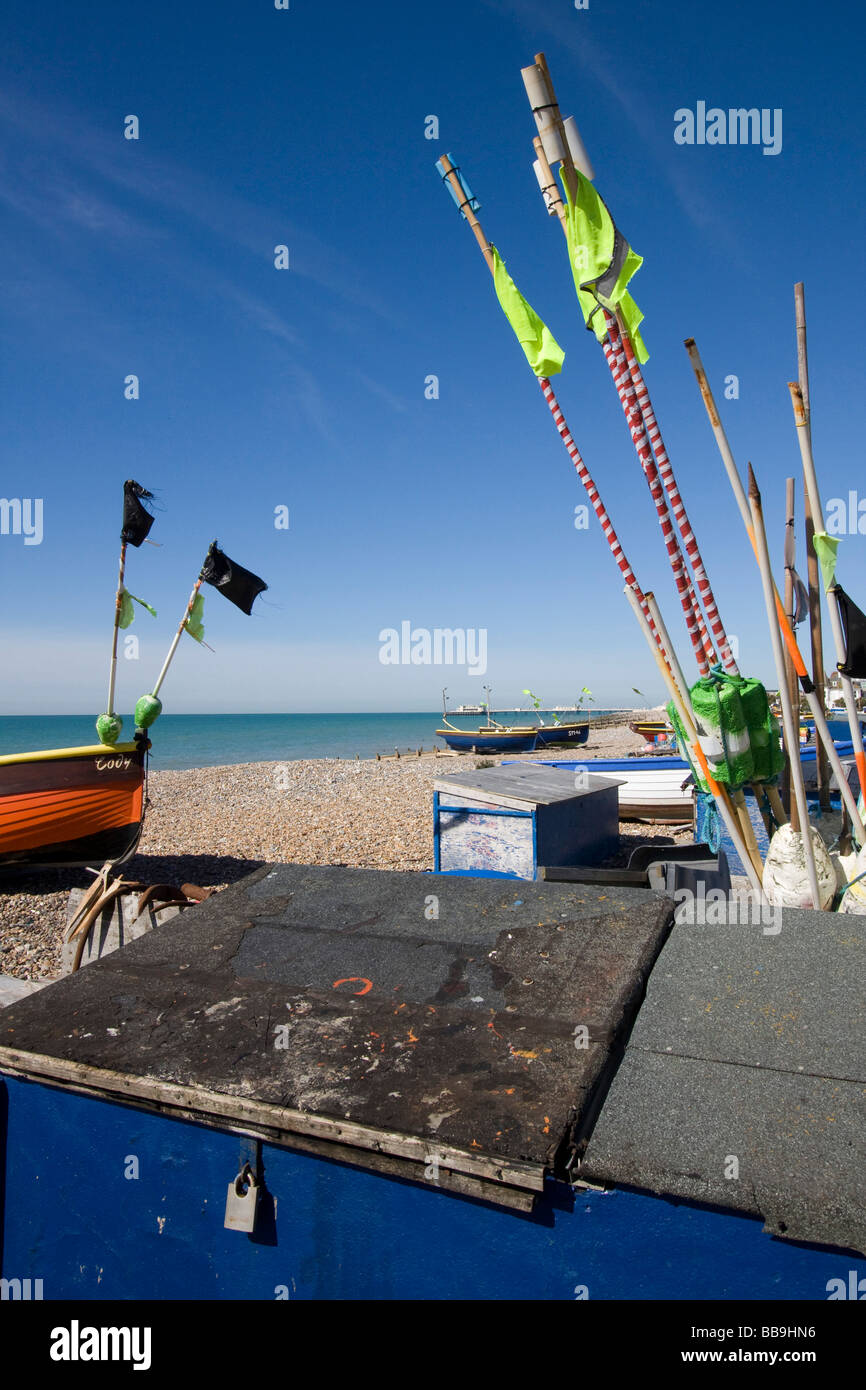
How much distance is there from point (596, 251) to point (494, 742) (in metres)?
42.9

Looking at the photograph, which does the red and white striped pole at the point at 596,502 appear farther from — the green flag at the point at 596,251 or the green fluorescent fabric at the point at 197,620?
the green fluorescent fabric at the point at 197,620

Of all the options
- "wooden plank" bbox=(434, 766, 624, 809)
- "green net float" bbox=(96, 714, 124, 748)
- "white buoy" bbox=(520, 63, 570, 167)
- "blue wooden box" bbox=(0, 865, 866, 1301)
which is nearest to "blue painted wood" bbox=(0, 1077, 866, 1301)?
"blue wooden box" bbox=(0, 865, 866, 1301)

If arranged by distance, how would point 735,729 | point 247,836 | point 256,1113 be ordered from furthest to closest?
point 247,836
point 735,729
point 256,1113

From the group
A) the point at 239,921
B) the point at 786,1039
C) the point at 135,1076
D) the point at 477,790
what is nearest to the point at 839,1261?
the point at 786,1039

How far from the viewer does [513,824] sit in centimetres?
836

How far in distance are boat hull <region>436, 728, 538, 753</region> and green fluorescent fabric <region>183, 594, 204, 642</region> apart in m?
36.8

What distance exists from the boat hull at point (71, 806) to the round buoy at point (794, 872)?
29.1ft

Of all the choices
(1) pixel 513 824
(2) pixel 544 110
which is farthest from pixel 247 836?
A: (2) pixel 544 110

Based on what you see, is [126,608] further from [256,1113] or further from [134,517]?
[256,1113]

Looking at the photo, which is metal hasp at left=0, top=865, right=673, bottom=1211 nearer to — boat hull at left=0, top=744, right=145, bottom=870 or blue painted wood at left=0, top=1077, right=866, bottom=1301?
blue painted wood at left=0, top=1077, right=866, bottom=1301

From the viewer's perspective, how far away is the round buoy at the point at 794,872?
3727 mm

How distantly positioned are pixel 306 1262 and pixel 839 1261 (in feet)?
4.76

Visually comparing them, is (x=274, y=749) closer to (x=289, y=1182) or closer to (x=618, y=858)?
(x=618, y=858)

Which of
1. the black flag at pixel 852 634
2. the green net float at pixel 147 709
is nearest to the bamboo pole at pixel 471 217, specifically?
the black flag at pixel 852 634
